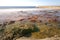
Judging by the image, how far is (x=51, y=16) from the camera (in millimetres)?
1791

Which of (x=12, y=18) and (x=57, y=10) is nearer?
(x=12, y=18)

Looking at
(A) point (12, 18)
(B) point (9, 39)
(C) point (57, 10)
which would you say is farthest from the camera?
(C) point (57, 10)

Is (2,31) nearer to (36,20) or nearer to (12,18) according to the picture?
(12,18)

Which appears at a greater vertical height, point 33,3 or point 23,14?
point 33,3

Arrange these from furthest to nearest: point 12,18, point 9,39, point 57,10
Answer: point 57,10 < point 12,18 < point 9,39

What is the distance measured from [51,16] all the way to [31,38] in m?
0.48

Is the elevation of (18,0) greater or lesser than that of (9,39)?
greater

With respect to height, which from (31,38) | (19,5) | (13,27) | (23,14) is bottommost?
(31,38)

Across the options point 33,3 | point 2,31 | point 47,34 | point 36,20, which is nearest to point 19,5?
point 33,3

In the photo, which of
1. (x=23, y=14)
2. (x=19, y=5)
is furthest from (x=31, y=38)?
(x=19, y=5)

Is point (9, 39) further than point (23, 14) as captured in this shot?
No

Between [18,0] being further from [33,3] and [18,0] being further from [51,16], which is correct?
[51,16]

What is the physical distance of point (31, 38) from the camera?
164 cm

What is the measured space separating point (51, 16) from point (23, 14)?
1.47 feet
